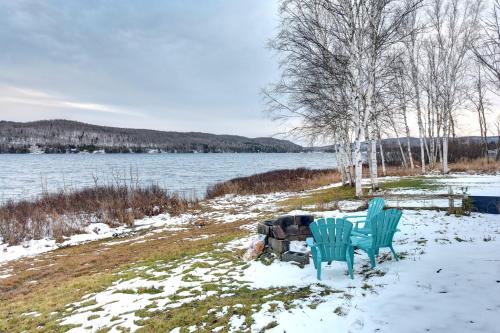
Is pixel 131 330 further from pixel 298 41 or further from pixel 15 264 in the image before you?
pixel 298 41

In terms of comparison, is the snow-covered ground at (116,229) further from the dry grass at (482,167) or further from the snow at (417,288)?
the dry grass at (482,167)

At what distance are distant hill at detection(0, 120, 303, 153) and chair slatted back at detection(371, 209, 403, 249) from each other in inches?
3834

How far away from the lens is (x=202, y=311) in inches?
162

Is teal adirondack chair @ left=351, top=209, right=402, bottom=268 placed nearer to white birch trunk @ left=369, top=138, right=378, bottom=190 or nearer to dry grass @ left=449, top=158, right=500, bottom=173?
white birch trunk @ left=369, top=138, right=378, bottom=190

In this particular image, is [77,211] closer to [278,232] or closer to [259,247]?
[259,247]

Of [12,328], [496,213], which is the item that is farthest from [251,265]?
[496,213]

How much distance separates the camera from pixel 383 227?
17.4 feet

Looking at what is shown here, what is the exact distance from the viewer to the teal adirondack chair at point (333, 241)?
4.91 m

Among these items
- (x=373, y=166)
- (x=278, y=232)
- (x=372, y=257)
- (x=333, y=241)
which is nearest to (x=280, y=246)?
(x=278, y=232)

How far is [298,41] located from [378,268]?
9776 millimetres

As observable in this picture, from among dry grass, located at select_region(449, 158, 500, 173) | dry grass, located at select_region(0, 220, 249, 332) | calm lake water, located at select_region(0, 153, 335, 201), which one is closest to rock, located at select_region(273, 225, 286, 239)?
dry grass, located at select_region(0, 220, 249, 332)

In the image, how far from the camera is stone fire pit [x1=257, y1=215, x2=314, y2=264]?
5.91m

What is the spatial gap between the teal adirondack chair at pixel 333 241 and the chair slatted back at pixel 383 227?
1.82 feet

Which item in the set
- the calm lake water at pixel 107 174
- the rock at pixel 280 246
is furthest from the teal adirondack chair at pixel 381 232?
the calm lake water at pixel 107 174
